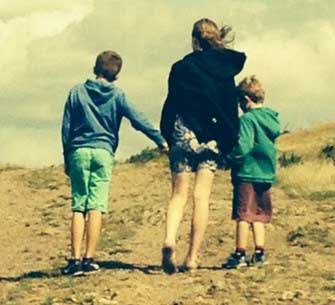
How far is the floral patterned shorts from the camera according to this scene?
364 inches

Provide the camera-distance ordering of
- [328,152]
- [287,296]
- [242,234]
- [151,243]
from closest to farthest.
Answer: [287,296] < [242,234] < [151,243] < [328,152]

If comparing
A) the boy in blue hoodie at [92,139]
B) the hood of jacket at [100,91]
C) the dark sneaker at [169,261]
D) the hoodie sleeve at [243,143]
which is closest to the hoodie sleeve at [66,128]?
the boy in blue hoodie at [92,139]

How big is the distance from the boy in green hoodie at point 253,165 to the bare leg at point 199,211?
54 centimetres

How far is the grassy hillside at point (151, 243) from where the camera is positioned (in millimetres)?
8438

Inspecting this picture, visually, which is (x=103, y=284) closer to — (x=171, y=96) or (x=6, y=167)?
(x=171, y=96)

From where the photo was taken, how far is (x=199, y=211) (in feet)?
30.6

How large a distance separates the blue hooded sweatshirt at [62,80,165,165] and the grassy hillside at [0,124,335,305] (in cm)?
120

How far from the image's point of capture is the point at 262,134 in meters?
10.0

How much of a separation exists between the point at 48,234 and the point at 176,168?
439 cm

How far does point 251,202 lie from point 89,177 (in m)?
1.59

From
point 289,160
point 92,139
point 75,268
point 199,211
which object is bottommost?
point 75,268

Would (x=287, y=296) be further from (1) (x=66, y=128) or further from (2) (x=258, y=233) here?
(1) (x=66, y=128)

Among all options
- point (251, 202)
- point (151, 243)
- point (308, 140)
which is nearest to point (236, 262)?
point (251, 202)

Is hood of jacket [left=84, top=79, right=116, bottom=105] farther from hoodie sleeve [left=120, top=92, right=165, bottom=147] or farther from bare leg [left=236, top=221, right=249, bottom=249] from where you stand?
bare leg [left=236, top=221, right=249, bottom=249]
